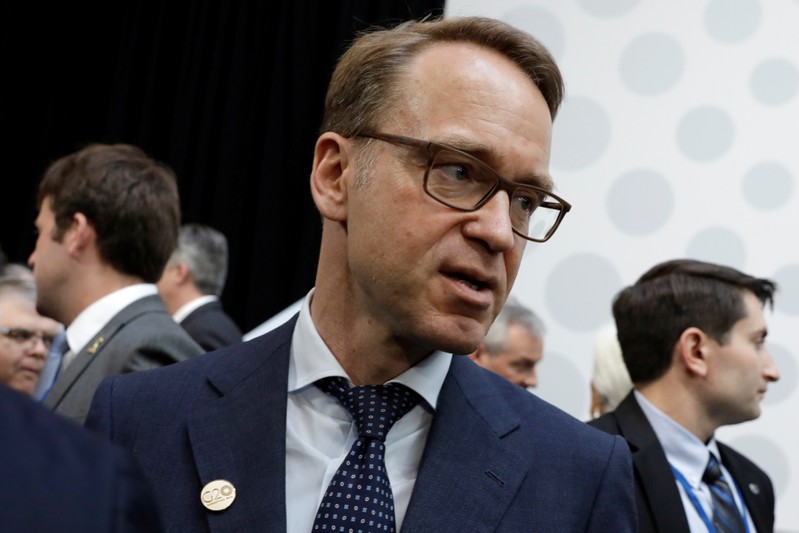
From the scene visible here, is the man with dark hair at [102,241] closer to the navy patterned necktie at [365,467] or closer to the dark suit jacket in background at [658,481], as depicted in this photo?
the navy patterned necktie at [365,467]

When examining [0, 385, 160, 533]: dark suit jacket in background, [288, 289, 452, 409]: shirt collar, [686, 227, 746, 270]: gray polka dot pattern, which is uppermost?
[0, 385, 160, 533]: dark suit jacket in background

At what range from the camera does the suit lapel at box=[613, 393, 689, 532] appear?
8.80 ft

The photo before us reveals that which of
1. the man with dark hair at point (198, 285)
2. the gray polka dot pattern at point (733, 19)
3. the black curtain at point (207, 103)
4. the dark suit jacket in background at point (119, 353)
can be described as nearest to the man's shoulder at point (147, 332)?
the dark suit jacket in background at point (119, 353)

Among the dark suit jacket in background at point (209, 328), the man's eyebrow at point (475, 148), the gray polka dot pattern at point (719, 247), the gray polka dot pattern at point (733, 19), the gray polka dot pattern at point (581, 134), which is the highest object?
the gray polka dot pattern at point (733, 19)

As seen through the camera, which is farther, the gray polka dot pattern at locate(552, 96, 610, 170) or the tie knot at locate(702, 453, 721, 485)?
the gray polka dot pattern at locate(552, 96, 610, 170)

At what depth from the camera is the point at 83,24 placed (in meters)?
6.62

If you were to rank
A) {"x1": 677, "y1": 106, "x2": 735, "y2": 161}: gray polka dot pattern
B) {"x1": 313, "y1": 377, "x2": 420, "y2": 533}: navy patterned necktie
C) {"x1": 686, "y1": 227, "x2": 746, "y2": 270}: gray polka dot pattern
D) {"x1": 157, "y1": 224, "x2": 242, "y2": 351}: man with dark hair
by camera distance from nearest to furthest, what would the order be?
{"x1": 313, "y1": 377, "x2": 420, "y2": 533}: navy patterned necktie, {"x1": 157, "y1": 224, "x2": 242, "y2": 351}: man with dark hair, {"x1": 686, "y1": 227, "x2": 746, "y2": 270}: gray polka dot pattern, {"x1": 677, "y1": 106, "x2": 735, "y2": 161}: gray polka dot pattern

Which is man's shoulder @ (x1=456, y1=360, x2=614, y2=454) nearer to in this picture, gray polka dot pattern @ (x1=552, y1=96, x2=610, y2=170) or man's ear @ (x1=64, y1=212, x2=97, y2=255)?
man's ear @ (x1=64, y1=212, x2=97, y2=255)

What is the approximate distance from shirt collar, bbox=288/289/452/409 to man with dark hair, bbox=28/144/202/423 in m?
1.01

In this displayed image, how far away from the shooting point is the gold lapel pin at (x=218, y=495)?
1412 millimetres

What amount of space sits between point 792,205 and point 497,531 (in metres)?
3.71

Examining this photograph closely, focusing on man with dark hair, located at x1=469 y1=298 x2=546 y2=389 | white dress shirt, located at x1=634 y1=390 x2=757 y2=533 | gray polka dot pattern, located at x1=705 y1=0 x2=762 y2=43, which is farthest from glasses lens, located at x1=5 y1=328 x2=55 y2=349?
gray polka dot pattern, located at x1=705 y1=0 x2=762 y2=43

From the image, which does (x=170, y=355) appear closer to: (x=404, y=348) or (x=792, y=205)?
(x=404, y=348)

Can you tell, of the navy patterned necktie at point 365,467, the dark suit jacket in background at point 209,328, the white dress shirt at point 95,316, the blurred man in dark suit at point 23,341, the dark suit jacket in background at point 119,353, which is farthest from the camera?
the dark suit jacket in background at point 209,328
